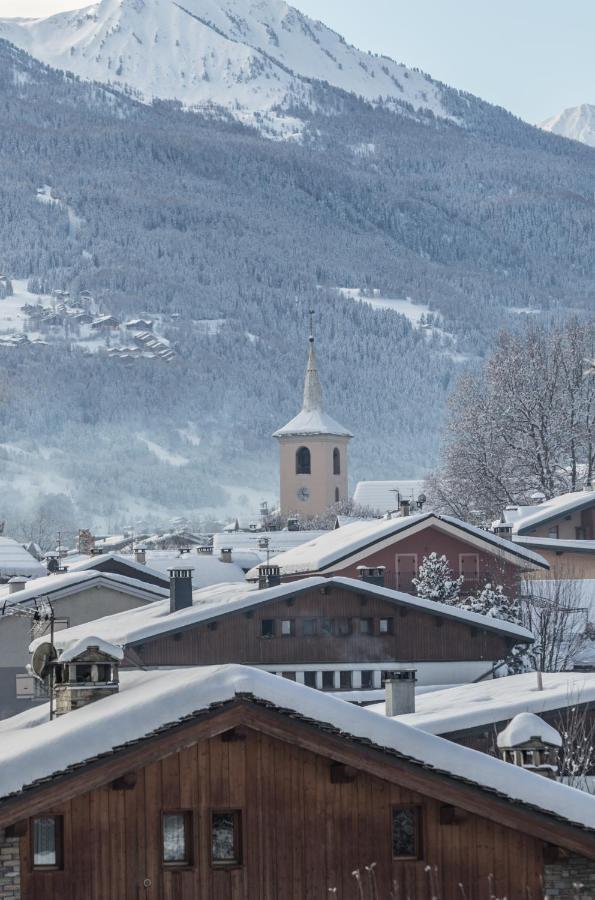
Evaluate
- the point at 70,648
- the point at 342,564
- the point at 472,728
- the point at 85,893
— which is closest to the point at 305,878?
the point at 85,893

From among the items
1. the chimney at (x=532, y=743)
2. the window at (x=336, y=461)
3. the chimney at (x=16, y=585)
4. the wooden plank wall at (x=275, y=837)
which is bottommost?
the wooden plank wall at (x=275, y=837)

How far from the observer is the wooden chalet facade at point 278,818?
62.2 feet

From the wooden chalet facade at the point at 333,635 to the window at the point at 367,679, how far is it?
0.02 m

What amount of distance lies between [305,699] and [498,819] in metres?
1.85

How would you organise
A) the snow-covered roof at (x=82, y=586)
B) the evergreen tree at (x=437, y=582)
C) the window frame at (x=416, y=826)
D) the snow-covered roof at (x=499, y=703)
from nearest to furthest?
the window frame at (x=416, y=826) < the snow-covered roof at (x=499, y=703) < the snow-covered roof at (x=82, y=586) < the evergreen tree at (x=437, y=582)

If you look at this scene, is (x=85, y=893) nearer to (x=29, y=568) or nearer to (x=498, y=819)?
(x=498, y=819)

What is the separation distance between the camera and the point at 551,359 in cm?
10262

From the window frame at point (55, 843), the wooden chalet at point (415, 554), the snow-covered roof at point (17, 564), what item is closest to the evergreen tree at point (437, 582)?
the wooden chalet at point (415, 554)

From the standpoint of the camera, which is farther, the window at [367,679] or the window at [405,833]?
the window at [367,679]

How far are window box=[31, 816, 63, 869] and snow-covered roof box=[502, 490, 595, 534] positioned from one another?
5403 cm

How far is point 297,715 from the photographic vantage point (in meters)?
19.1

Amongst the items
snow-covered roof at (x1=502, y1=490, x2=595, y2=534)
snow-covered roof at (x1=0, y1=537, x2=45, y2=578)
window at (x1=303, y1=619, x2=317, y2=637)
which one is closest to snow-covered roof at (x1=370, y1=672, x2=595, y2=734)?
window at (x1=303, y1=619, x2=317, y2=637)

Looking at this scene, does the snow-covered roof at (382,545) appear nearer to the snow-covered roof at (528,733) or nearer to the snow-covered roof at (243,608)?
the snow-covered roof at (243,608)

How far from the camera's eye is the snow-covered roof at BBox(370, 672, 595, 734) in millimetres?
33344
